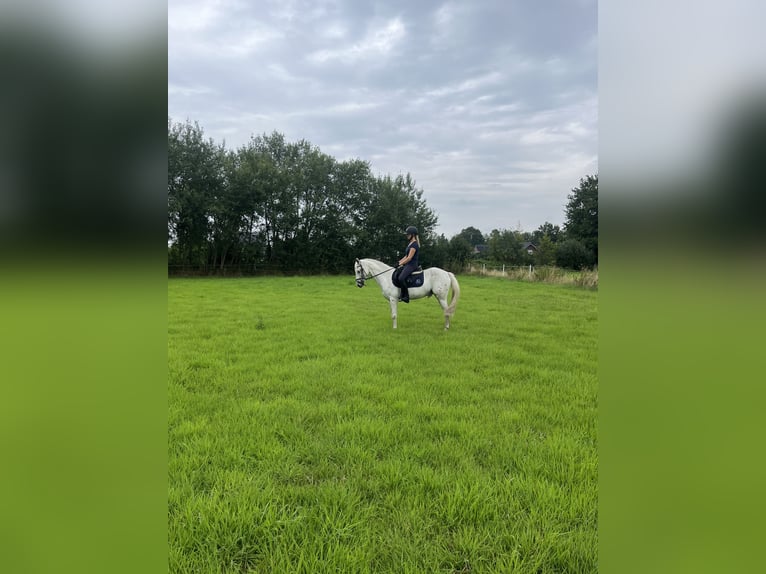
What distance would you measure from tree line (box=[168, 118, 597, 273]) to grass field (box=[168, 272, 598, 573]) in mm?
21526

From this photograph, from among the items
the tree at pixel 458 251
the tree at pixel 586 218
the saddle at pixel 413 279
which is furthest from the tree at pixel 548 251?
the tree at pixel 458 251

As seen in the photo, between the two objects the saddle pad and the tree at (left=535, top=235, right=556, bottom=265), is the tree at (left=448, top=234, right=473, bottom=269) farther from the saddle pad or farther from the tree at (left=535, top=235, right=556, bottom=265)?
the tree at (left=535, top=235, right=556, bottom=265)

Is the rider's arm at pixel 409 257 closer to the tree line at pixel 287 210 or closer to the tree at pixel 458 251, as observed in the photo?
the tree line at pixel 287 210

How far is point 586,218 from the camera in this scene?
1000mm

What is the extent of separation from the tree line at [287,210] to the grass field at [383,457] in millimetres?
21526

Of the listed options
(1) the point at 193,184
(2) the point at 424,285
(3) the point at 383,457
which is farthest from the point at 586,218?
(1) the point at 193,184

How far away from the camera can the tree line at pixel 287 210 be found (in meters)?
29.0

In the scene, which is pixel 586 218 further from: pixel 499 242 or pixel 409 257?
pixel 499 242

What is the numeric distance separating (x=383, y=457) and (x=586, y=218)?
3.08m

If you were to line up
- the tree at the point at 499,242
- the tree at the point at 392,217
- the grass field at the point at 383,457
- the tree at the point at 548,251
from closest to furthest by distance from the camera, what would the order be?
1. the tree at the point at 548,251
2. the grass field at the point at 383,457
3. the tree at the point at 499,242
4. the tree at the point at 392,217
